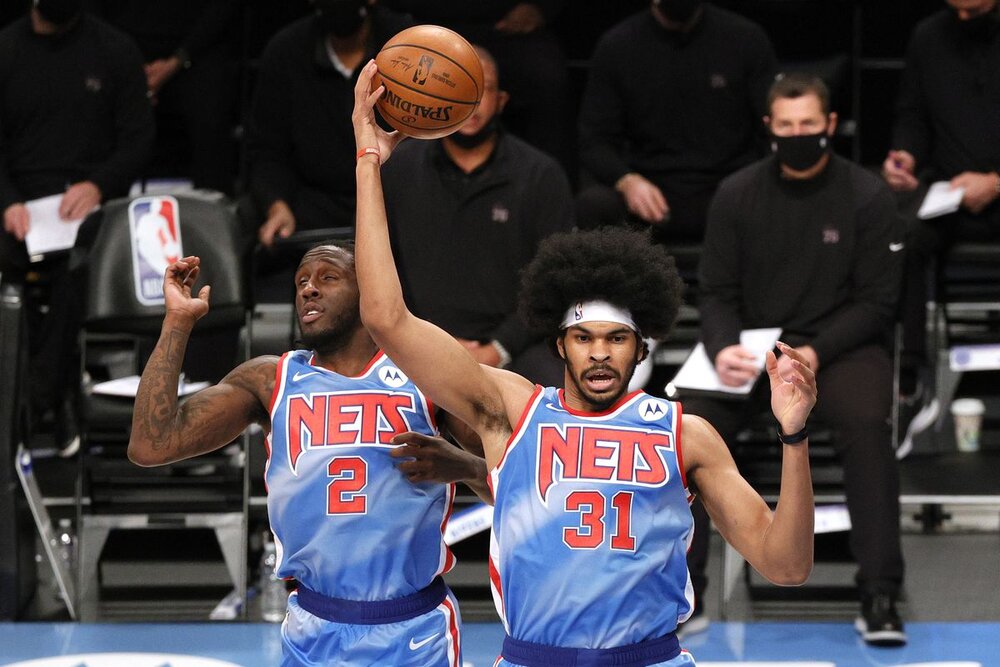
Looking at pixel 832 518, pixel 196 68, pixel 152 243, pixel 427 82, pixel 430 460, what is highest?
pixel 196 68

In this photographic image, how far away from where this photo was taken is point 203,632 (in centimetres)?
564

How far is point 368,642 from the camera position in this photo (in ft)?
12.7

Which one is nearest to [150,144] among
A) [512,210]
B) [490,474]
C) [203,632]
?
[512,210]

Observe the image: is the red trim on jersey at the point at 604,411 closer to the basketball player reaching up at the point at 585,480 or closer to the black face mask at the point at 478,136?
the basketball player reaching up at the point at 585,480

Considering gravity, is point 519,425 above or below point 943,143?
below

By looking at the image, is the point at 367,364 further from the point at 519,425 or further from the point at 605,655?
the point at 605,655

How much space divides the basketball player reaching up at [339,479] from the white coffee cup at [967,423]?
366 cm

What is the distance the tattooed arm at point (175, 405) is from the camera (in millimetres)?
3809

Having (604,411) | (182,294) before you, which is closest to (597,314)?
(604,411)

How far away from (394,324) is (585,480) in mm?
552

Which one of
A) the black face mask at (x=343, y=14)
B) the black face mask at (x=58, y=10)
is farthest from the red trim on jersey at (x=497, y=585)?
the black face mask at (x=58, y=10)

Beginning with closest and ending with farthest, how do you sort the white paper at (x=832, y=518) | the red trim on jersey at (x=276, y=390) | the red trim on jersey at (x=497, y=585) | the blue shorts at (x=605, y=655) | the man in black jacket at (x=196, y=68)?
the blue shorts at (x=605, y=655), the red trim on jersey at (x=497, y=585), the red trim on jersey at (x=276, y=390), the white paper at (x=832, y=518), the man in black jacket at (x=196, y=68)

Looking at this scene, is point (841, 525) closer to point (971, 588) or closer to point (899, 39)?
point (971, 588)

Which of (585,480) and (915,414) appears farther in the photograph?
(915,414)
